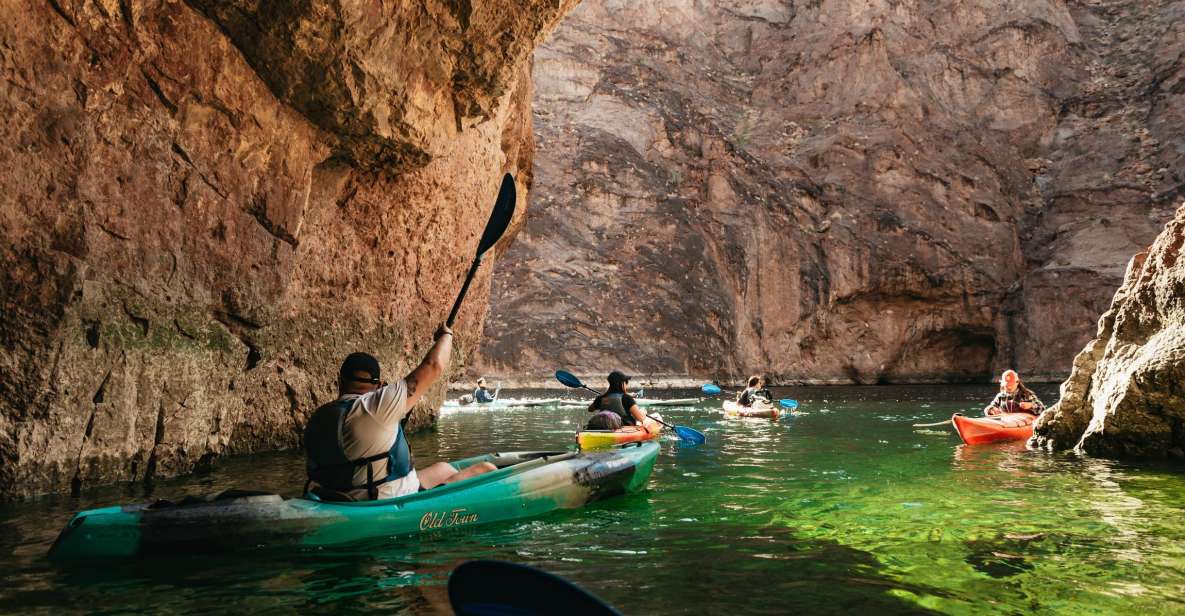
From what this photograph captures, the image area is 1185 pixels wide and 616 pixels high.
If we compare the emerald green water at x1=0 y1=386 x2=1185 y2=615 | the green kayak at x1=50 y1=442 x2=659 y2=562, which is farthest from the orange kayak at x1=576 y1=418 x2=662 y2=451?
Answer: the green kayak at x1=50 y1=442 x2=659 y2=562

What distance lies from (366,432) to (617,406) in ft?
22.0

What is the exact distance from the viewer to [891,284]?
153 ft

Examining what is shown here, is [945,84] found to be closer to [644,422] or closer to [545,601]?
[644,422]

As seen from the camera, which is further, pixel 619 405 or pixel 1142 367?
pixel 619 405

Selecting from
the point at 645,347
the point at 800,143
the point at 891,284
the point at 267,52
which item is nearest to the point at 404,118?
the point at 267,52

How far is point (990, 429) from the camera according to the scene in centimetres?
1106

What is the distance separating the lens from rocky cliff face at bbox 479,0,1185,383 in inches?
1801

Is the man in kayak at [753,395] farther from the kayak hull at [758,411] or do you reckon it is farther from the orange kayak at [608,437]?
the orange kayak at [608,437]

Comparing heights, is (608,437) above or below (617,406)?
below

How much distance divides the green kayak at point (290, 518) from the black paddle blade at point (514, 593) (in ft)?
8.51

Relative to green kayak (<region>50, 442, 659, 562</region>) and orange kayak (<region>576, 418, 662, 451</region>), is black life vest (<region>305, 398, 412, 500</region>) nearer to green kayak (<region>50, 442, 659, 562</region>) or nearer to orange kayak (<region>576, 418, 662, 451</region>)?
green kayak (<region>50, 442, 659, 562</region>)

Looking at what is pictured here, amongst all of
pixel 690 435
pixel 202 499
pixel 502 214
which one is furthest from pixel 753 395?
pixel 202 499

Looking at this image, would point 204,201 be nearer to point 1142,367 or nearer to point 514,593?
point 514,593

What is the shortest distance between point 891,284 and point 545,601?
48.1m
